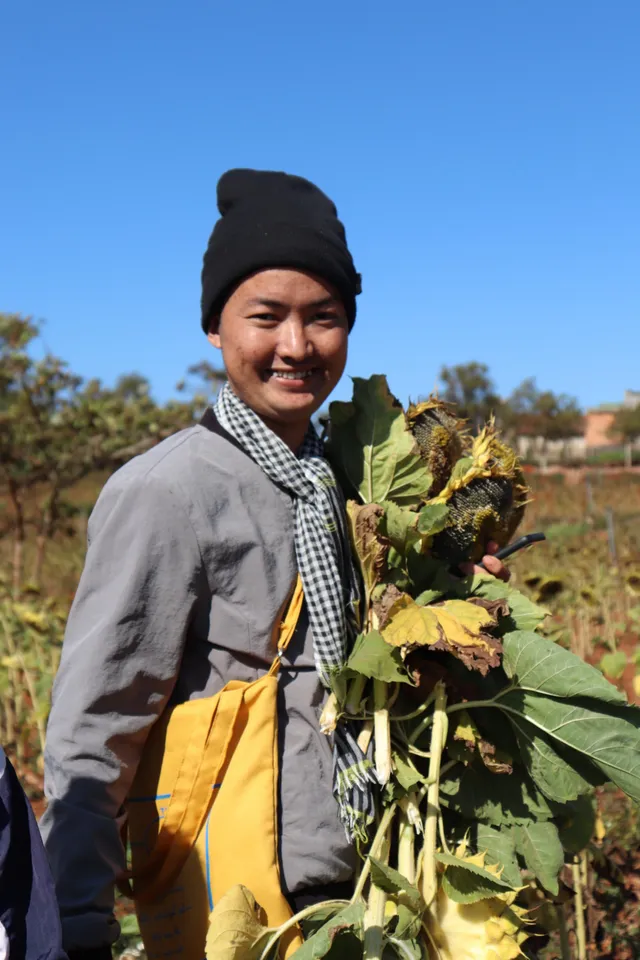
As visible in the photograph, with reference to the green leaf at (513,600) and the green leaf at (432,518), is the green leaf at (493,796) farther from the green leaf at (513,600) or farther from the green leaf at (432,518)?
the green leaf at (432,518)

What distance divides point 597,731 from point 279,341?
0.97 meters

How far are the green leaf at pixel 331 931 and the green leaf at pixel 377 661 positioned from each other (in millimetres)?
402

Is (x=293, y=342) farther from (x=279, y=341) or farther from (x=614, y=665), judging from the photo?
(x=614, y=665)

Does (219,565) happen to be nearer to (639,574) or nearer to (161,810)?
(161,810)

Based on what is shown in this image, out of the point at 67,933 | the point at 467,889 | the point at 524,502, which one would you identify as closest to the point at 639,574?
the point at 524,502

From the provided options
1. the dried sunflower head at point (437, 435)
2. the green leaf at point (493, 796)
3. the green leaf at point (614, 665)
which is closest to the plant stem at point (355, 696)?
the green leaf at point (493, 796)

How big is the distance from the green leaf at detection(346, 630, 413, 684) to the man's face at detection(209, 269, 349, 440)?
1.61 feet

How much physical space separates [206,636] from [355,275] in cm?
84

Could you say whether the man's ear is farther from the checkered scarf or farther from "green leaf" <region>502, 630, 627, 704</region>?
"green leaf" <region>502, 630, 627, 704</region>

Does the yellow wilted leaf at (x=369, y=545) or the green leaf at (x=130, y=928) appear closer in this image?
the yellow wilted leaf at (x=369, y=545)

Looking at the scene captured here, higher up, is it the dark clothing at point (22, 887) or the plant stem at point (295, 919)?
the dark clothing at point (22, 887)

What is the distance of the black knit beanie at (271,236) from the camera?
77.5 inches

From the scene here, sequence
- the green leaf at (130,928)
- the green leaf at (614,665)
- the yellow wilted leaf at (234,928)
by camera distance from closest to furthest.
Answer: the yellow wilted leaf at (234,928)
the green leaf at (130,928)
the green leaf at (614,665)

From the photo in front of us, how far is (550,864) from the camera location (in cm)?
189
